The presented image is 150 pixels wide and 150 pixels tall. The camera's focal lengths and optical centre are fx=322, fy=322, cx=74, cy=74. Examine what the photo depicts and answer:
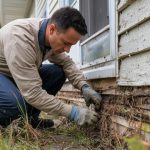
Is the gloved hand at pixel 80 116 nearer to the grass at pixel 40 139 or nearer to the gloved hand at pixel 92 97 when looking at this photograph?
the grass at pixel 40 139

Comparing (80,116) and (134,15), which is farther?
(80,116)

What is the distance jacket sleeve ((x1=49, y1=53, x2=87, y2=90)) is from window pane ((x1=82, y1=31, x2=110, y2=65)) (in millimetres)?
200

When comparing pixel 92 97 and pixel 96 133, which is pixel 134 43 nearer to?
pixel 92 97

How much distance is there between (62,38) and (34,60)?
290 mm

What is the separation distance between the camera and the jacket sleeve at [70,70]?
2879 mm

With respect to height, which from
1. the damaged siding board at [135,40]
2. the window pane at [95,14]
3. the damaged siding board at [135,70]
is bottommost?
the damaged siding board at [135,70]

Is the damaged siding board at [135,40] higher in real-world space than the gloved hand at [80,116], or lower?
higher

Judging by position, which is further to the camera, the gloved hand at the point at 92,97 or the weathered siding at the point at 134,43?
the gloved hand at the point at 92,97

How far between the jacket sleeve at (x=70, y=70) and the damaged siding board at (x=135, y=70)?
31.5 inches

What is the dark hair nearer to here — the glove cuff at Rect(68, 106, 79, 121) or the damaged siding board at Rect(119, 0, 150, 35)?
the damaged siding board at Rect(119, 0, 150, 35)

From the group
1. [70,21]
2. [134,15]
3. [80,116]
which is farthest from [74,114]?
[134,15]

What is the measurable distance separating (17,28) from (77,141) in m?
0.97

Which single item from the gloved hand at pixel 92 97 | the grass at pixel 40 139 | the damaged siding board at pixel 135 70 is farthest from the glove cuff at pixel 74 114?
the damaged siding board at pixel 135 70

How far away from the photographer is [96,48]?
9.31ft
